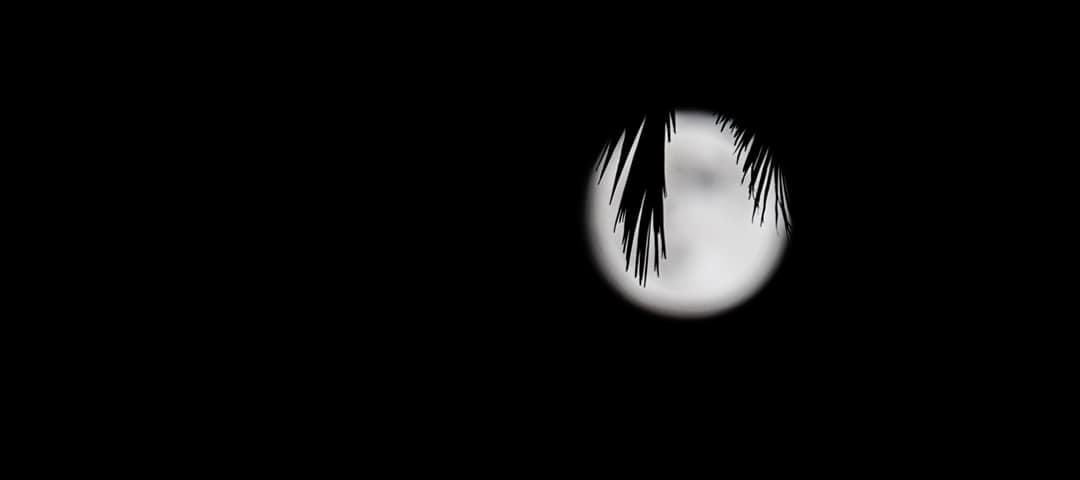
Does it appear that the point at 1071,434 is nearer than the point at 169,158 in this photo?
No

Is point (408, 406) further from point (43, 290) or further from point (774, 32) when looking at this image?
point (774, 32)

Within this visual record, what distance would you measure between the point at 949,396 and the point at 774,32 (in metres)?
0.91

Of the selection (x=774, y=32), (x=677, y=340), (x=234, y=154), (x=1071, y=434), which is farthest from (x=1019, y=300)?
(x=677, y=340)

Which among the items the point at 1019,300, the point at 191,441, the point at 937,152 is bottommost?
the point at 191,441

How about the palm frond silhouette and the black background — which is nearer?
the black background

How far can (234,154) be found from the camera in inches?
43.6

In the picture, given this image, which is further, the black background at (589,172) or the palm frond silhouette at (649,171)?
the palm frond silhouette at (649,171)

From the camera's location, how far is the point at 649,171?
142cm

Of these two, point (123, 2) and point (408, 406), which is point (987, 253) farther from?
point (408, 406)

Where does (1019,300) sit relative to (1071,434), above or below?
above

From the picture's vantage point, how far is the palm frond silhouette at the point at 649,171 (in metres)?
1.34

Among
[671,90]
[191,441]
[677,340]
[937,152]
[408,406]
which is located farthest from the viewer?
[677,340]

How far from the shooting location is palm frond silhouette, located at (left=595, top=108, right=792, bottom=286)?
4.40ft

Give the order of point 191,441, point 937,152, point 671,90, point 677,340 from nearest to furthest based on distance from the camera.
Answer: point 937,152
point 671,90
point 191,441
point 677,340
